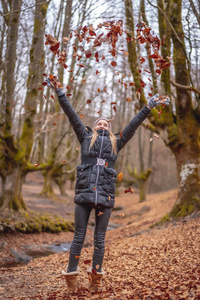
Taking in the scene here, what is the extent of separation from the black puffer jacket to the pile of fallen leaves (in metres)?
0.79

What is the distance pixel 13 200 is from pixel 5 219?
0.77 meters

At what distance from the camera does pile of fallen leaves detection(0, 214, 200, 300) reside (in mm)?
3258

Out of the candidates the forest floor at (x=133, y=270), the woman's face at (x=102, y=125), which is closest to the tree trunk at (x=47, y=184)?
the forest floor at (x=133, y=270)

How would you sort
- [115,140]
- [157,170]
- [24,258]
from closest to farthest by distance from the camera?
[115,140], [24,258], [157,170]

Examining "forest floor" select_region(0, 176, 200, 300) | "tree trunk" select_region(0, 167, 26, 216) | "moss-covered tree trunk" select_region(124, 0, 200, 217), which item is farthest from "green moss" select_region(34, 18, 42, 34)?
"forest floor" select_region(0, 176, 200, 300)

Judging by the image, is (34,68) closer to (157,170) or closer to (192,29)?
(192,29)

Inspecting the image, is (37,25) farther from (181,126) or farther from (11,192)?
(181,126)

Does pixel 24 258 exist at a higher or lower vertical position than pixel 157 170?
lower

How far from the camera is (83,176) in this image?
11.5 feet

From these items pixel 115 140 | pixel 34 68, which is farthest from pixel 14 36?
pixel 115 140

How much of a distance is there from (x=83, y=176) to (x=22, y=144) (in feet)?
19.8

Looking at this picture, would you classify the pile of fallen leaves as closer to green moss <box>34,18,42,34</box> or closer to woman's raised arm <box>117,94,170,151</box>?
woman's raised arm <box>117,94,170,151</box>

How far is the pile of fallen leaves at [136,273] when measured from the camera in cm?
326

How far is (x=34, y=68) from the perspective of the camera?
9.01 metres
